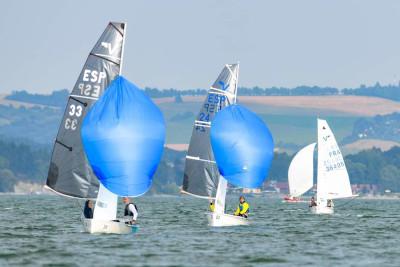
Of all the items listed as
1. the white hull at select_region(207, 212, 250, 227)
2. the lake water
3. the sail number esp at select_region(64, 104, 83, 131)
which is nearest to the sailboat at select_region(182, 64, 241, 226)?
the lake water

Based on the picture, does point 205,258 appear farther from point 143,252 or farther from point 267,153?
point 267,153

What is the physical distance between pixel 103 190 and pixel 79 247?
3306 millimetres

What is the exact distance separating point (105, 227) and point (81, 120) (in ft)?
15.4

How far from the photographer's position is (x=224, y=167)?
208ft

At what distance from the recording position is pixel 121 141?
51500mm

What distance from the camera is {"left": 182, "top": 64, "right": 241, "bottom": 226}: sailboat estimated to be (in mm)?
67675

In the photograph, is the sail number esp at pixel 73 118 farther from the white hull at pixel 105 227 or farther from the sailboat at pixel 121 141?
the white hull at pixel 105 227

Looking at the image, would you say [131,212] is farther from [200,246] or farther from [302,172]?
[302,172]

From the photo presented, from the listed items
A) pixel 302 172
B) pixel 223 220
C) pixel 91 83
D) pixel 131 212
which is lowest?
pixel 223 220

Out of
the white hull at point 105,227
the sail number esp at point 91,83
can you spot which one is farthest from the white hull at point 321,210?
the sail number esp at point 91,83

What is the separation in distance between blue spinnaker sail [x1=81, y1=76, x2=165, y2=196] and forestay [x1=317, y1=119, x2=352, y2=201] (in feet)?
172

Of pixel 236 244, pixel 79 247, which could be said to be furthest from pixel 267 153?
pixel 79 247

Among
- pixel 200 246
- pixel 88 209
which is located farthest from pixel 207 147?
pixel 200 246

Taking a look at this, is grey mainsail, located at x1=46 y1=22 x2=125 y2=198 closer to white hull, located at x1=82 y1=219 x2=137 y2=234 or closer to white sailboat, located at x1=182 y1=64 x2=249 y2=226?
white hull, located at x1=82 y1=219 x2=137 y2=234
